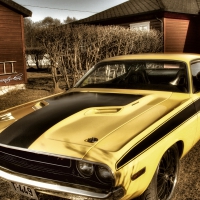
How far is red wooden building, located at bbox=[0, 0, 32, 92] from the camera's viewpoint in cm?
1231

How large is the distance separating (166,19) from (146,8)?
1640mm

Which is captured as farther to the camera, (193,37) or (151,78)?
(193,37)

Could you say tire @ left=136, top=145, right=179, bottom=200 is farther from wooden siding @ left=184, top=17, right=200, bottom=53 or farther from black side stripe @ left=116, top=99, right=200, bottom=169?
wooden siding @ left=184, top=17, right=200, bottom=53

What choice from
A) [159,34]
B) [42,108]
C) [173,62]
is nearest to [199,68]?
[173,62]

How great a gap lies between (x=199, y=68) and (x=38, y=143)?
9.57 feet

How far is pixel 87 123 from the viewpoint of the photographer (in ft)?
8.87

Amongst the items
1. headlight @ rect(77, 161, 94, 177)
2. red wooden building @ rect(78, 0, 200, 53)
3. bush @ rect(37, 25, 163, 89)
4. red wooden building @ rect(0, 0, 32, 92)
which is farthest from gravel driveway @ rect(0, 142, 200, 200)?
red wooden building @ rect(78, 0, 200, 53)

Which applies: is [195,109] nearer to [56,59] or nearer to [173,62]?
Answer: [173,62]

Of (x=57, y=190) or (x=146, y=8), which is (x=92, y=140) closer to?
(x=57, y=190)

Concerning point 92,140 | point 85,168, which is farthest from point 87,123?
point 85,168

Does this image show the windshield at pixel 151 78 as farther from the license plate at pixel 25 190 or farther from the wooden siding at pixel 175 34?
the wooden siding at pixel 175 34

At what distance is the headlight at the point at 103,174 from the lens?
221cm

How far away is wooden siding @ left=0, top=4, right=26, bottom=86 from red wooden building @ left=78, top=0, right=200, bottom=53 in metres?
8.23

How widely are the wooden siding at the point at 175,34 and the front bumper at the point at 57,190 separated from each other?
16203 millimetres
